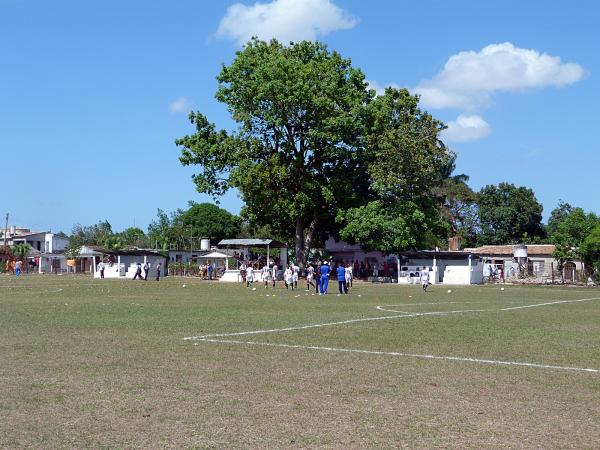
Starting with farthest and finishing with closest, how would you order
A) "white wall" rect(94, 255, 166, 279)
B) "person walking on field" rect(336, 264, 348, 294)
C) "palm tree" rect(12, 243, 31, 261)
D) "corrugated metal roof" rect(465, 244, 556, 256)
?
"palm tree" rect(12, 243, 31, 261)
"corrugated metal roof" rect(465, 244, 556, 256)
"white wall" rect(94, 255, 166, 279)
"person walking on field" rect(336, 264, 348, 294)

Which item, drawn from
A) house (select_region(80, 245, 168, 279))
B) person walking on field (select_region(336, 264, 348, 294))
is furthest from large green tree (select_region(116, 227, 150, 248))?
person walking on field (select_region(336, 264, 348, 294))

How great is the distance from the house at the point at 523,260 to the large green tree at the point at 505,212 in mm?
11875

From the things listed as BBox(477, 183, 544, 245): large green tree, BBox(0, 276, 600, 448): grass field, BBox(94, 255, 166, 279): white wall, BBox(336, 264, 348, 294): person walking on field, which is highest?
BBox(477, 183, 544, 245): large green tree

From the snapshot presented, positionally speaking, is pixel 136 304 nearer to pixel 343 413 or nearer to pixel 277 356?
pixel 277 356

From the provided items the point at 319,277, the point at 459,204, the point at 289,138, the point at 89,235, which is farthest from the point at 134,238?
the point at 319,277

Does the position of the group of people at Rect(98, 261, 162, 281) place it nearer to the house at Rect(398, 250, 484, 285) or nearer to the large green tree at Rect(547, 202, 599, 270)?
the house at Rect(398, 250, 484, 285)

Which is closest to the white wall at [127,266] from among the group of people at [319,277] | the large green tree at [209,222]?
the group of people at [319,277]

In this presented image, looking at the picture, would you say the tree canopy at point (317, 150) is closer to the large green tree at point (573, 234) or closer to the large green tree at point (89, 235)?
the large green tree at point (573, 234)

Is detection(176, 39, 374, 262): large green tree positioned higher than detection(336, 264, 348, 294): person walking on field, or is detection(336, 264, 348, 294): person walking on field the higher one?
detection(176, 39, 374, 262): large green tree

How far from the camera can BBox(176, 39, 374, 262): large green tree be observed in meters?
60.9

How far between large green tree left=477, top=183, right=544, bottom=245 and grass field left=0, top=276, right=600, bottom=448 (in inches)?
3195

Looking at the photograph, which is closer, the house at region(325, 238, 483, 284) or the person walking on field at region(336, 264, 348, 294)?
the person walking on field at region(336, 264, 348, 294)

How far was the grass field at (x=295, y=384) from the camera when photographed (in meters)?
8.70

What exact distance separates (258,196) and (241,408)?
2082 inches
